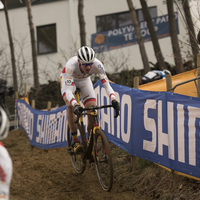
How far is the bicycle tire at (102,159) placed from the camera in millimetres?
4977

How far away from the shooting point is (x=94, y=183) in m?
5.91

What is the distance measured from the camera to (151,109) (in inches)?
211

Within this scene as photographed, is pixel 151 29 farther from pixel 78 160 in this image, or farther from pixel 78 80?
pixel 78 160

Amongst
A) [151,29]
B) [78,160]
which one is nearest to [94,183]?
[78,160]

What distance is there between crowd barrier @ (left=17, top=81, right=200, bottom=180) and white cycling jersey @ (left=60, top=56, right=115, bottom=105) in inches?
23.8

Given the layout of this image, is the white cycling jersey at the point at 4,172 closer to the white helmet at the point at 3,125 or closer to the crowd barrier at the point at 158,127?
the white helmet at the point at 3,125

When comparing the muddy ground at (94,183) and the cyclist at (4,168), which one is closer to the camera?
the cyclist at (4,168)

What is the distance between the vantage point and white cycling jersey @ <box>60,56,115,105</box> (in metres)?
5.64

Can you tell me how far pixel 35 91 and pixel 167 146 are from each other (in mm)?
13850

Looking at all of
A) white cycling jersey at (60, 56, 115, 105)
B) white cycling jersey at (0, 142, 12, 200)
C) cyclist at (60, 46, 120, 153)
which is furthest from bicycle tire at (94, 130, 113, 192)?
white cycling jersey at (0, 142, 12, 200)

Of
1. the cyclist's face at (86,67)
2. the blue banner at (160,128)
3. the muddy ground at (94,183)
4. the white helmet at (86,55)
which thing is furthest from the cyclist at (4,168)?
the cyclist's face at (86,67)

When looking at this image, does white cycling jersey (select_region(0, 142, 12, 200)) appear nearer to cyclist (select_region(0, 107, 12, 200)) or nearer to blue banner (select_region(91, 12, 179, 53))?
cyclist (select_region(0, 107, 12, 200))

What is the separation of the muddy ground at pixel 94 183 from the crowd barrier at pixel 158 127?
0.93 feet

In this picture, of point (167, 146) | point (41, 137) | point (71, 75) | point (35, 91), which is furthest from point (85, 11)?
point (167, 146)
